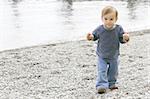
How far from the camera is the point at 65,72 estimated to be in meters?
8.73

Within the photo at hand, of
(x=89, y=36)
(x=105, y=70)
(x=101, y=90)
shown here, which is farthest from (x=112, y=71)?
(x=89, y=36)

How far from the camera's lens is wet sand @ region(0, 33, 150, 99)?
6.99 meters

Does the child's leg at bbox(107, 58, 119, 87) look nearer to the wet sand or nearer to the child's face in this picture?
the wet sand

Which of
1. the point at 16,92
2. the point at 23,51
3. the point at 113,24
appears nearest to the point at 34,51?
the point at 23,51

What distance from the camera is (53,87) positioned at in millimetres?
7473

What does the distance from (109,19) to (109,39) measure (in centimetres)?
32

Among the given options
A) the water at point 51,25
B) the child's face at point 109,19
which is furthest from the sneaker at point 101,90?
the water at point 51,25

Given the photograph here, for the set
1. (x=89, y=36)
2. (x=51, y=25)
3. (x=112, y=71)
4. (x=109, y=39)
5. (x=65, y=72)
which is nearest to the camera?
(x=89, y=36)

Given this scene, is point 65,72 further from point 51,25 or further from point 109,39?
point 51,25

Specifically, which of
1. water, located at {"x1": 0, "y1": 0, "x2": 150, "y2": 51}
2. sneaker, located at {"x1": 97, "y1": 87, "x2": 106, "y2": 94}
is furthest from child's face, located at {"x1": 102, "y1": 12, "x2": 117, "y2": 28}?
water, located at {"x1": 0, "y1": 0, "x2": 150, "y2": 51}

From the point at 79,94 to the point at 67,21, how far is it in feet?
39.7

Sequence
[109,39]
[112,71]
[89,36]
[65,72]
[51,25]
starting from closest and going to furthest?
1. [89,36]
2. [109,39]
3. [112,71]
4. [65,72]
5. [51,25]

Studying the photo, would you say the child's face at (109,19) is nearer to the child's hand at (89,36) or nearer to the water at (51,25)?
the child's hand at (89,36)

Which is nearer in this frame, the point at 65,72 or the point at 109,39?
the point at 109,39
